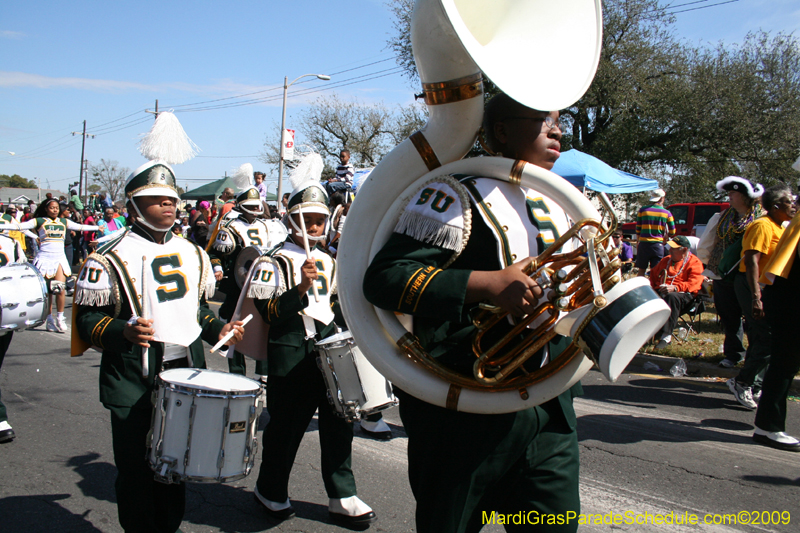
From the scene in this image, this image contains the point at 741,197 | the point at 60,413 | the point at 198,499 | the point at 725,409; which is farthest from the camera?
the point at 741,197

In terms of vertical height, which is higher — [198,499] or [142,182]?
[142,182]

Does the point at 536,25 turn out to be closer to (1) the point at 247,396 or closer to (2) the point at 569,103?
(2) the point at 569,103

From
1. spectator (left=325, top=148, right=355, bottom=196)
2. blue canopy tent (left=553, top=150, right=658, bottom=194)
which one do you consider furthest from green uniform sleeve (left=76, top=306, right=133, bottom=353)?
blue canopy tent (left=553, top=150, right=658, bottom=194)

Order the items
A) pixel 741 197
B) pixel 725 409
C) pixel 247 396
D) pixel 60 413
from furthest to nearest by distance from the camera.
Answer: pixel 741 197
pixel 725 409
pixel 60 413
pixel 247 396

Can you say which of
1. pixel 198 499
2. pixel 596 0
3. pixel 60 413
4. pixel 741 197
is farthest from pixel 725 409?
pixel 60 413

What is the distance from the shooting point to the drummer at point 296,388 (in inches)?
141

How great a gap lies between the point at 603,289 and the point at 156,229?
222 centimetres

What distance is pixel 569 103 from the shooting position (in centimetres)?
180

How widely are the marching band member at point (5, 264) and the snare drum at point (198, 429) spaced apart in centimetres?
266

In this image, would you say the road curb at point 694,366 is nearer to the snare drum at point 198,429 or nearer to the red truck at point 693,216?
the snare drum at point 198,429

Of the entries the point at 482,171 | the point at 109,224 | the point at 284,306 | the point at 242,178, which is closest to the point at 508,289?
the point at 482,171

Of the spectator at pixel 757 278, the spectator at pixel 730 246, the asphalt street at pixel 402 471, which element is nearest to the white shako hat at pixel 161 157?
the asphalt street at pixel 402 471

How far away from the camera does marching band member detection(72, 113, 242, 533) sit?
2.89 m

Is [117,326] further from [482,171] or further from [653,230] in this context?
[653,230]
